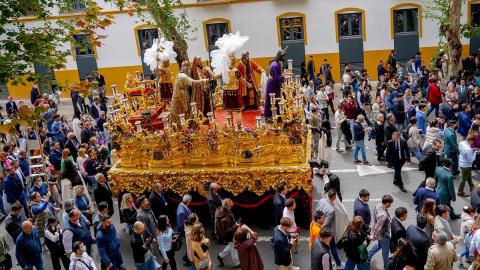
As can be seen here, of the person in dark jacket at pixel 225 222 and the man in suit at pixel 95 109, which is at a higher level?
the man in suit at pixel 95 109

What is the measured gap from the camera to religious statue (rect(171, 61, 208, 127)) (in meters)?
11.1

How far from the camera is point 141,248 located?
8.05 meters

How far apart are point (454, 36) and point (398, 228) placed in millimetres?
12435

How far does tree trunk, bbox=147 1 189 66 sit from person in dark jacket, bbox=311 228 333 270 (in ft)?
46.5

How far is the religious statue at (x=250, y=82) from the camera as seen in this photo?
12.5 meters

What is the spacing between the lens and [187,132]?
1052 cm

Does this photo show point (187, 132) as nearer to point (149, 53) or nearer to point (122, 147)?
point (122, 147)

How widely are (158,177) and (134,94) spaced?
4.01 metres

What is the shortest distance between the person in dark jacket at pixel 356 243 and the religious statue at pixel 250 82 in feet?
19.2

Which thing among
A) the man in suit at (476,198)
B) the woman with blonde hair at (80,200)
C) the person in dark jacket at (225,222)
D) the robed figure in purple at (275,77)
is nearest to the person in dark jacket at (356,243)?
the person in dark jacket at (225,222)

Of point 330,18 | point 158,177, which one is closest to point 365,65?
point 330,18

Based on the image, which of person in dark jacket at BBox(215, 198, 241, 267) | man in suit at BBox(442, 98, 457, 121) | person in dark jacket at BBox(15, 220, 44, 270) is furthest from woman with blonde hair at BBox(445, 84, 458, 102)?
person in dark jacket at BBox(15, 220, 44, 270)

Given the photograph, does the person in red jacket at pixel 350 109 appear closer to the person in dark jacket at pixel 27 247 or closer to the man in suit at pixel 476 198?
the man in suit at pixel 476 198

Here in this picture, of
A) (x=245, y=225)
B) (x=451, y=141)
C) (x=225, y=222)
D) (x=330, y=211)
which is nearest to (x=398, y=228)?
(x=330, y=211)
